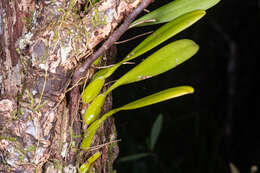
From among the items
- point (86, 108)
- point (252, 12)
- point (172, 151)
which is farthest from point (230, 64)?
point (86, 108)

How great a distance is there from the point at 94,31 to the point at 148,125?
110 centimetres

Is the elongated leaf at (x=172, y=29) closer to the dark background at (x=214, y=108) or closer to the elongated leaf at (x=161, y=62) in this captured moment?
the elongated leaf at (x=161, y=62)

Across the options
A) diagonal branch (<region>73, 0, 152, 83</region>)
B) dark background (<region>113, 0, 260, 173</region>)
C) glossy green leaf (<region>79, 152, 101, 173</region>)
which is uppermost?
diagonal branch (<region>73, 0, 152, 83</region>)

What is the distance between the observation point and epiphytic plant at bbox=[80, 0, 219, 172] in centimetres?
45

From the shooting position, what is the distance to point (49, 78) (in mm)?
451

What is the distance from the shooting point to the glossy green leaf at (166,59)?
1.52 ft

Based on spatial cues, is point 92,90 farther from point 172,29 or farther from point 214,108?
point 214,108

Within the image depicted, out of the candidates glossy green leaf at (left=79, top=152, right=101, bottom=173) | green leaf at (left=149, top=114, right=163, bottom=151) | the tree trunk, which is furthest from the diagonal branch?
green leaf at (left=149, top=114, right=163, bottom=151)

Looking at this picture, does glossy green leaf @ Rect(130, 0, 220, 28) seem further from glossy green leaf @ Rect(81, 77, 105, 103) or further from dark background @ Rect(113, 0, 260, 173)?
dark background @ Rect(113, 0, 260, 173)

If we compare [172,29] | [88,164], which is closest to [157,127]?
[88,164]

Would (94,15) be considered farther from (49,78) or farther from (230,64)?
(230,64)

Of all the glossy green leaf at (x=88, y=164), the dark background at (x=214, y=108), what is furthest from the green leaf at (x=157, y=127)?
the glossy green leaf at (x=88, y=164)

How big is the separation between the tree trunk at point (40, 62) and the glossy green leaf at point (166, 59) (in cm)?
8

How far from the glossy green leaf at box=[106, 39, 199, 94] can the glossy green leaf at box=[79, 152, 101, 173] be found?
0.15 m
